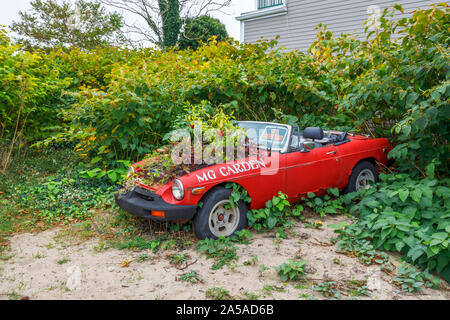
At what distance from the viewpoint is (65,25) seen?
79.9 ft

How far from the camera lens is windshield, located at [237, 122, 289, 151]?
14.9 ft

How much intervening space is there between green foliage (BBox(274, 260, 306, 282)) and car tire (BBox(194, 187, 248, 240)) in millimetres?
894

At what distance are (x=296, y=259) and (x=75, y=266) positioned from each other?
7.52 feet

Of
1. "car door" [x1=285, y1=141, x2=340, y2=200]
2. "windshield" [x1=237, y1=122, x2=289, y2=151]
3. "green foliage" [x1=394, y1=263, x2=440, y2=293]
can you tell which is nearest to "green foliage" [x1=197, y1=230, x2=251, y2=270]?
"car door" [x1=285, y1=141, x2=340, y2=200]

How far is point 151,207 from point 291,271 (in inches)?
63.0

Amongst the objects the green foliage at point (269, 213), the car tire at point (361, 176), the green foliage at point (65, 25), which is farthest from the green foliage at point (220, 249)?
the green foliage at point (65, 25)

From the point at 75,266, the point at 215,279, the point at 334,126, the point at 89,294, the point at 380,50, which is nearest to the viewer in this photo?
the point at 89,294

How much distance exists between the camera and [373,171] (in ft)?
17.8

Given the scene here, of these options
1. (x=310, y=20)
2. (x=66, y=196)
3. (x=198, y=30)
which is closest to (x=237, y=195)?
(x=66, y=196)

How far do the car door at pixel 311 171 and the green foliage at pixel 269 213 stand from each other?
0.85ft

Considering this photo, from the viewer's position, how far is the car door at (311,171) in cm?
439

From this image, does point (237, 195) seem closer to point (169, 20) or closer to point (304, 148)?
point (304, 148)

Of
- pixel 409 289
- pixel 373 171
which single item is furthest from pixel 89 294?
pixel 373 171

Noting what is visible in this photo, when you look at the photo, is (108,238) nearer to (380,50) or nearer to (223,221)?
(223,221)
